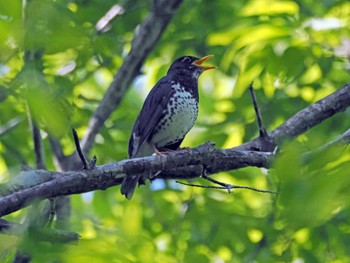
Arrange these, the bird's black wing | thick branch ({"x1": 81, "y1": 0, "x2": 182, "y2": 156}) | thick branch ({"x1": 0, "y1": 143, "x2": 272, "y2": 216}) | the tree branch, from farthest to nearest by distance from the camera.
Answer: thick branch ({"x1": 81, "y1": 0, "x2": 182, "y2": 156}), the bird's black wing, the tree branch, thick branch ({"x1": 0, "y1": 143, "x2": 272, "y2": 216})

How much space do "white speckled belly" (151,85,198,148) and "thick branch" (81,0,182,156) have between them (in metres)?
0.59

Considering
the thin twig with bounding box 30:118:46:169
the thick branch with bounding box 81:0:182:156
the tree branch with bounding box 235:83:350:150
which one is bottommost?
the thin twig with bounding box 30:118:46:169

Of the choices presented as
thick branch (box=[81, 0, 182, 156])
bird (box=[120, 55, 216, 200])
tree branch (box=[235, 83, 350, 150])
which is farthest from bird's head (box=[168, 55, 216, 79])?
tree branch (box=[235, 83, 350, 150])

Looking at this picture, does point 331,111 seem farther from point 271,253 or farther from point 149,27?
point 149,27

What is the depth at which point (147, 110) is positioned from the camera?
21.1 feet

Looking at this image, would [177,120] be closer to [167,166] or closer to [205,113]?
[205,113]

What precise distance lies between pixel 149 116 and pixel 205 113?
74.3 inches

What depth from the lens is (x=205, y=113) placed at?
26.8 ft

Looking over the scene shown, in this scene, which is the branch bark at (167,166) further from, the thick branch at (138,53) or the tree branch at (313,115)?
the thick branch at (138,53)

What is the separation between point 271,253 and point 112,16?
9.15 feet

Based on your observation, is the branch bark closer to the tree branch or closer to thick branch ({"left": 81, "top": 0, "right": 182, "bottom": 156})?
the tree branch

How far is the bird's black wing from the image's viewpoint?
6250mm

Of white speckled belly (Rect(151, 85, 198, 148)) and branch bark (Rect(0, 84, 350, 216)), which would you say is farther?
white speckled belly (Rect(151, 85, 198, 148))

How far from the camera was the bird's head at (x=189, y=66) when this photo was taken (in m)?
6.91
